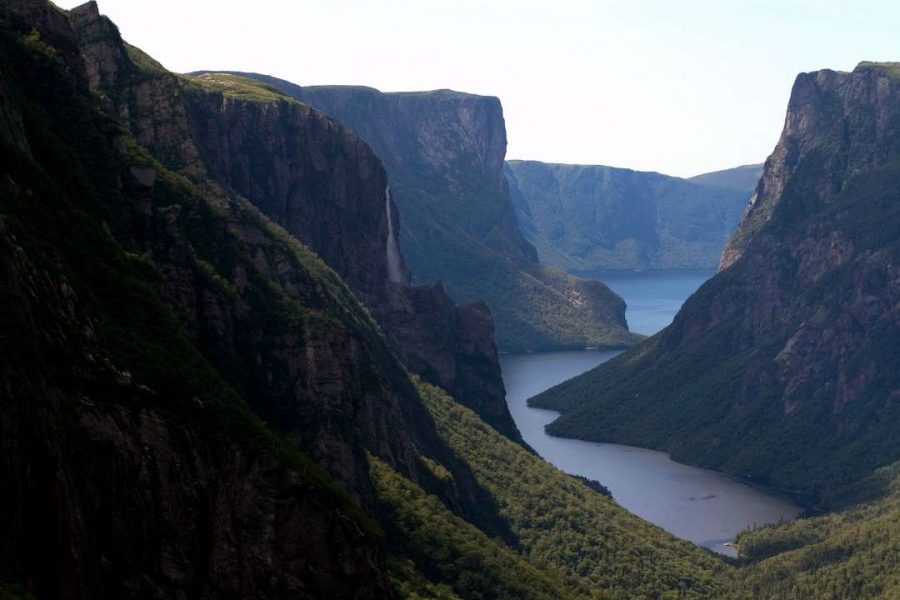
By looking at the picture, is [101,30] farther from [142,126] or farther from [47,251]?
[47,251]

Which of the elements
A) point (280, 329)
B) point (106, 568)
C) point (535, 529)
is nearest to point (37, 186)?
point (106, 568)

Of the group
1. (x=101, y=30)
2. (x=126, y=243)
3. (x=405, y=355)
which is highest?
(x=101, y=30)

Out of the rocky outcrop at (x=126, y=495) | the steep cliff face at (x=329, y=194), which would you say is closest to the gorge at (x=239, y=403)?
the rocky outcrop at (x=126, y=495)

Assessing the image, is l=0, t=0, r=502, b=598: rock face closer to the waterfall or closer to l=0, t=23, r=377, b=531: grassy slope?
l=0, t=23, r=377, b=531: grassy slope

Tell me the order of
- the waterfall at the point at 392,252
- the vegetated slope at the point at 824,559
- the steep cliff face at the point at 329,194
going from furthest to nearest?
1. the waterfall at the point at 392,252
2. the steep cliff face at the point at 329,194
3. the vegetated slope at the point at 824,559

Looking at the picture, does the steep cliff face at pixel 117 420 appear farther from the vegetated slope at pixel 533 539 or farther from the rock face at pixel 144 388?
the vegetated slope at pixel 533 539
